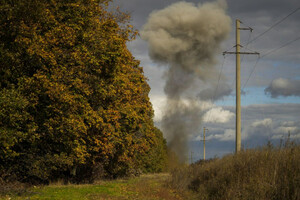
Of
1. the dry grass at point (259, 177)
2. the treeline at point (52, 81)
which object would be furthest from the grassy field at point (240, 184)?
the treeline at point (52, 81)

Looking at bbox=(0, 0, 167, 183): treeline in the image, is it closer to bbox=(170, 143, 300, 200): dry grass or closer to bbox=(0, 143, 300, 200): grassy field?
bbox=(0, 143, 300, 200): grassy field

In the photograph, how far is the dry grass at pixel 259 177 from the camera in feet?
33.3

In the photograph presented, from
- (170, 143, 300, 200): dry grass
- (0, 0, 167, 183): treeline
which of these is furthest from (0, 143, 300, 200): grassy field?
(0, 0, 167, 183): treeline

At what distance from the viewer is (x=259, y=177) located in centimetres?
1144

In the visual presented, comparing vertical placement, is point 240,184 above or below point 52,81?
below

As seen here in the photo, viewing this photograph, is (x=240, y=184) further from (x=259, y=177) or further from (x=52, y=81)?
(x=52, y=81)

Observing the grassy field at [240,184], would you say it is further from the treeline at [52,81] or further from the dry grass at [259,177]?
the treeline at [52,81]

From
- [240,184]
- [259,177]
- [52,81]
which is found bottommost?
[240,184]

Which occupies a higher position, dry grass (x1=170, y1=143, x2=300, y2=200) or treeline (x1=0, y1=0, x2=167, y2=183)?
treeline (x1=0, y1=0, x2=167, y2=183)

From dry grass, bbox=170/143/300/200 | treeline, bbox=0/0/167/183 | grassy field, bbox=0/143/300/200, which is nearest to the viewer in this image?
dry grass, bbox=170/143/300/200

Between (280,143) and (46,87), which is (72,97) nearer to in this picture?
(46,87)

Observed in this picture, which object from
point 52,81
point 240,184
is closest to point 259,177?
point 240,184

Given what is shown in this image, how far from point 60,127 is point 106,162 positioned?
1049cm

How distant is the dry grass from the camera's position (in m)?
10.1
